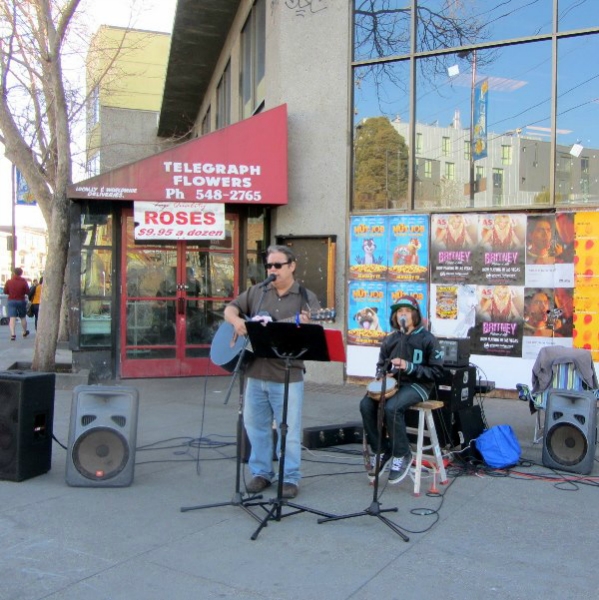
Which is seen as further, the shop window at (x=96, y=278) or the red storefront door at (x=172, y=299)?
the red storefront door at (x=172, y=299)

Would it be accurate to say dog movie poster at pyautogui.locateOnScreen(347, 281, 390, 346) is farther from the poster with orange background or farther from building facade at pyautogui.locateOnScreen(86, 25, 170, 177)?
building facade at pyautogui.locateOnScreen(86, 25, 170, 177)

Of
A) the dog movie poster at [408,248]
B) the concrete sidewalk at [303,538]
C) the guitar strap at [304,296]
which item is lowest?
the concrete sidewalk at [303,538]

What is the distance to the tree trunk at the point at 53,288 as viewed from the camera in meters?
10.3

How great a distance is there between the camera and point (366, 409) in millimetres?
5547

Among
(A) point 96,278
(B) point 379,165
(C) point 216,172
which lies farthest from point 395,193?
(A) point 96,278

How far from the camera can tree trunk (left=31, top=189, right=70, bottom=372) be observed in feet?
33.8

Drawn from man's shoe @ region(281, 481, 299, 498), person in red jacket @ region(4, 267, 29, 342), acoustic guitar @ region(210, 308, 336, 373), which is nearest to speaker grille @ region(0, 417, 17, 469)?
acoustic guitar @ region(210, 308, 336, 373)

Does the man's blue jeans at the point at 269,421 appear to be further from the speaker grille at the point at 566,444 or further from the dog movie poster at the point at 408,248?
the dog movie poster at the point at 408,248

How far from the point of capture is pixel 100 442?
5469 mm

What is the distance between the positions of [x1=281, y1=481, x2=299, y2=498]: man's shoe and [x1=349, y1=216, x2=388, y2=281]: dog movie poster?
5241 mm

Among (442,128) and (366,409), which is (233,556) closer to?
(366,409)

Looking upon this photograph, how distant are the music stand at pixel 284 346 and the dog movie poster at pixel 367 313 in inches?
212

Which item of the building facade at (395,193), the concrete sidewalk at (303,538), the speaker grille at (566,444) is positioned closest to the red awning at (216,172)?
the building facade at (395,193)

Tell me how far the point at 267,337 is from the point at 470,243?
5589 millimetres
